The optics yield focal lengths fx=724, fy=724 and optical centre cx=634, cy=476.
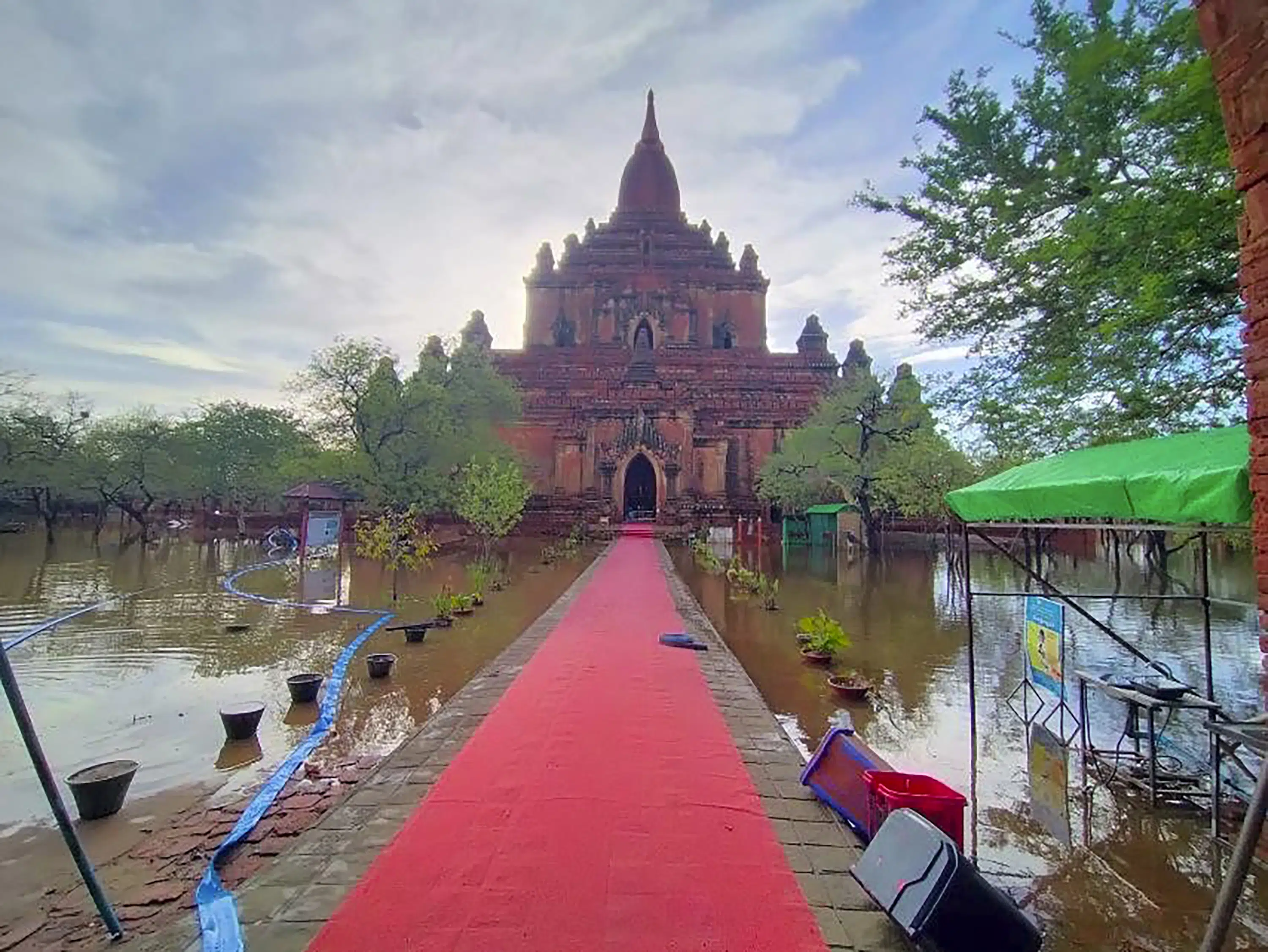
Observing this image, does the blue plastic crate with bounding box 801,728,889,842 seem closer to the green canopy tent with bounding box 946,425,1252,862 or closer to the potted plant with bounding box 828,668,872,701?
the green canopy tent with bounding box 946,425,1252,862

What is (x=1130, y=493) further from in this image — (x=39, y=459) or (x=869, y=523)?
(x=39, y=459)

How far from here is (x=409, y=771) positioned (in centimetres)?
473

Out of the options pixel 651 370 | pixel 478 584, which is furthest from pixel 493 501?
pixel 651 370

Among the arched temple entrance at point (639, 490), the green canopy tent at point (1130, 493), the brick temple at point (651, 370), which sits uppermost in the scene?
the brick temple at point (651, 370)

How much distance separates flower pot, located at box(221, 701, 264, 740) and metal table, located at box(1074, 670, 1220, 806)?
6.57m

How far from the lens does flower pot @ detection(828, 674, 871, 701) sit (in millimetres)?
7133

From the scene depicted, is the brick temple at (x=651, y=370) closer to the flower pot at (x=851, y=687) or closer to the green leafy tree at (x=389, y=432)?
the green leafy tree at (x=389, y=432)

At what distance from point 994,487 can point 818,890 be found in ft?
11.3

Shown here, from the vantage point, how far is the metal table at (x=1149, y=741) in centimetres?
469

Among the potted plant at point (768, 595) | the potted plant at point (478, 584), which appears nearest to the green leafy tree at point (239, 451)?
the potted plant at point (478, 584)

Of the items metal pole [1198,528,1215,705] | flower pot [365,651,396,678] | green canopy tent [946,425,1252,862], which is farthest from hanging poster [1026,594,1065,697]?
flower pot [365,651,396,678]

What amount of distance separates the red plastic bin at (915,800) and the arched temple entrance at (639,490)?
90.5 feet

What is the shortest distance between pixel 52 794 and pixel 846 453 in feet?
77.7

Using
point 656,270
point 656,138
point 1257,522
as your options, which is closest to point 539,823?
point 1257,522
